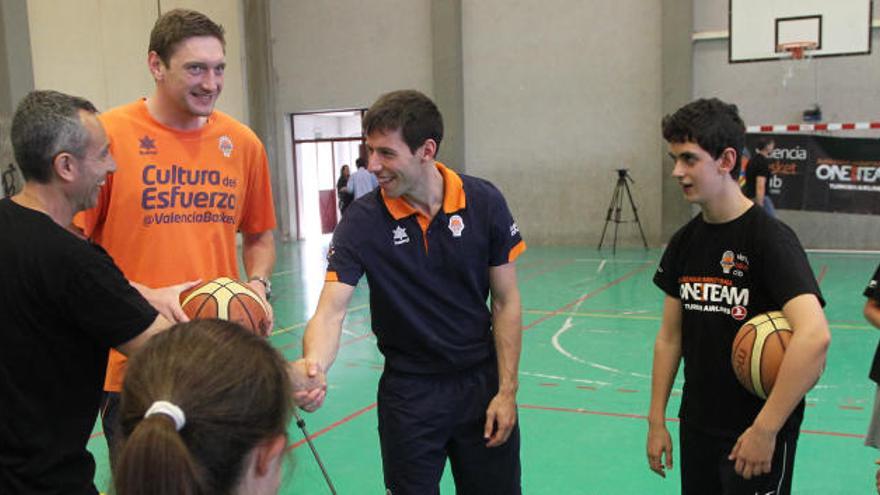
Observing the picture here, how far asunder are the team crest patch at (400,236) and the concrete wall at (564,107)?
1285 centimetres

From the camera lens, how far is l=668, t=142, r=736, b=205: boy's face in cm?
264

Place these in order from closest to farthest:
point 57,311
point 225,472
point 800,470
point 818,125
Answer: point 225,472 < point 57,311 < point 800,470 < point 818,125

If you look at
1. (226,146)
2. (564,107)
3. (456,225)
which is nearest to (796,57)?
(564,107)

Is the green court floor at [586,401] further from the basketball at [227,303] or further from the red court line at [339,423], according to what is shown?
the basketball at [227,303]

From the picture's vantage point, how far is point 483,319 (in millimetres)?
2980

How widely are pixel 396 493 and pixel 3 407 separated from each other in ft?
4.49

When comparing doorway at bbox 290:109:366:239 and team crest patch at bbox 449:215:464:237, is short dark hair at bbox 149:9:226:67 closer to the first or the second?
team crest patch at bbox 449:215:464:237

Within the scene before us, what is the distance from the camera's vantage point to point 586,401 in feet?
18.8

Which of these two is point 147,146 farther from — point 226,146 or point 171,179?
point 226,146

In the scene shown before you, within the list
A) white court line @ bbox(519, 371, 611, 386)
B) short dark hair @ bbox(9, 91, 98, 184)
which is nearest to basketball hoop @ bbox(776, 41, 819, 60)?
white court line @ bbox(519, 371, 611, 386)

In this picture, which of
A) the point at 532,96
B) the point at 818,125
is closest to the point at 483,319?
the point at 818,125

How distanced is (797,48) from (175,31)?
12.4m

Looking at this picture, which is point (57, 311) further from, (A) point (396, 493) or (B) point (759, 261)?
(B) point (759, 261)

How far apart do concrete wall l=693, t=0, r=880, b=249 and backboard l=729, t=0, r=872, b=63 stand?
762 millimetres
